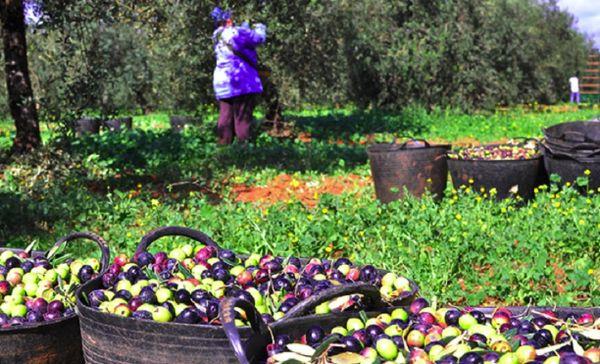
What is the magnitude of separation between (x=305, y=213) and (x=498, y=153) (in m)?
2.11

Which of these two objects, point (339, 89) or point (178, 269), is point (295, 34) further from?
point (178, 269)

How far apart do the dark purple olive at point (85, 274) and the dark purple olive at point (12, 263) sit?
13.8 inches

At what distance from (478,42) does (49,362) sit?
17198 millimetres

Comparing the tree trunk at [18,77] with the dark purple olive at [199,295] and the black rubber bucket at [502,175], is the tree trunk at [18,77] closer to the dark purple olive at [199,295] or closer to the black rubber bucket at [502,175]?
the black rubber bucket at [502,175]

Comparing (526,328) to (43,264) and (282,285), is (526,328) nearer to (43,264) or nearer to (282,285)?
(282,285)

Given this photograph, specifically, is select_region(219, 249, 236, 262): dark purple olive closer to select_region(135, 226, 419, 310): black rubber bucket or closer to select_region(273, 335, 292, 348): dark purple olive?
select_region(135, 226, 419, 310): black rubber bucket

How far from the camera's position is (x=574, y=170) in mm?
6348

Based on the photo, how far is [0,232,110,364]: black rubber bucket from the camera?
8.32ft

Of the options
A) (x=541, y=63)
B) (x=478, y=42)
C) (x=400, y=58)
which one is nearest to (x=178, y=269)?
(x=400, y=58)

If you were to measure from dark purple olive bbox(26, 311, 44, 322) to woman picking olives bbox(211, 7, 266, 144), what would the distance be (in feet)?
24.6

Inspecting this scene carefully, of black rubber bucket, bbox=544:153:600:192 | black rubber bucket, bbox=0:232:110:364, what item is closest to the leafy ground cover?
black rubber bucket, bbox=544:153:600:192

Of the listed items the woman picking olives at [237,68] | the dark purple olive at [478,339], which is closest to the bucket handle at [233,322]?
the dark purple olive at [478,339]

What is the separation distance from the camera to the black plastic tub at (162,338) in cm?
A: 209

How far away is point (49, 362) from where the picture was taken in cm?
265
